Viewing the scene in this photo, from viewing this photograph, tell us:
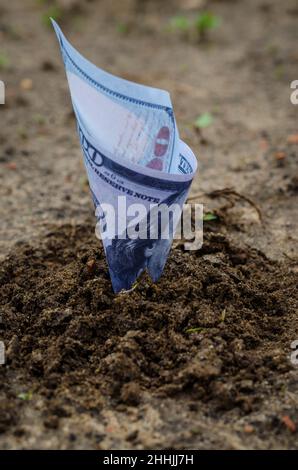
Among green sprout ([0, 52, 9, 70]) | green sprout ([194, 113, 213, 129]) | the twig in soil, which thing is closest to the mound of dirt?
the twig in soil

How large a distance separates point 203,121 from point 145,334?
2.15 metres

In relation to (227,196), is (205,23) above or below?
above

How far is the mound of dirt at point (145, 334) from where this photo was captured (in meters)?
2.19

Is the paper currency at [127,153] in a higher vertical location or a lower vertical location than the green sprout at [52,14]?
lower

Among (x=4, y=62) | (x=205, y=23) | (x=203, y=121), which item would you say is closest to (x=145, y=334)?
(x=203, y=121)

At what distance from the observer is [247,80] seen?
4871 millimetres

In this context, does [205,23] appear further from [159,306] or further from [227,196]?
[159,306]

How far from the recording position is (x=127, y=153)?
2164 millimetres

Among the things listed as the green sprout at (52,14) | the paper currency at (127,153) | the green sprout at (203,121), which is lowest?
the paper currency at (127,153)

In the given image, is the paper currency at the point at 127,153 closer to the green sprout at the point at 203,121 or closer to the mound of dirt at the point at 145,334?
the mound of dirt at the point at 145,334

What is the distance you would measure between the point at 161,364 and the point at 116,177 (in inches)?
24.1

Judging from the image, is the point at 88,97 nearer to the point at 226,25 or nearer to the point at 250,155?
the point at 250,155

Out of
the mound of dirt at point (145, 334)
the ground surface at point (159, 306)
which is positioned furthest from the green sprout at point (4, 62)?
the mound of dirt at point (145, 334)

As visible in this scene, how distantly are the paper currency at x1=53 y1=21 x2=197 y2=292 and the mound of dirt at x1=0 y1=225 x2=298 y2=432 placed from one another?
9.0 inches
